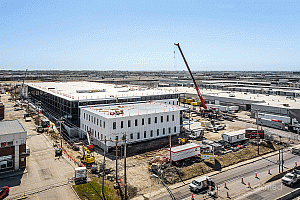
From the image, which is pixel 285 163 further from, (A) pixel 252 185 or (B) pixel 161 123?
(B) pixel 161 123

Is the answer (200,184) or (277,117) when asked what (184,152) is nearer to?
(200,184)

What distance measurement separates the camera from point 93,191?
92.4ft

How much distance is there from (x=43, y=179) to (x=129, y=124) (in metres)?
17.6

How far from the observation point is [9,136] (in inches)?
1328

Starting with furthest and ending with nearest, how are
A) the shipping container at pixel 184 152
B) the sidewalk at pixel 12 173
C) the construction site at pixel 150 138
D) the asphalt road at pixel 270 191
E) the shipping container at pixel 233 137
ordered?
the shipping container at pixel 233 137
the shipping container at pixel 184 152
the construction site at pixel 150 138
the sidewalk at pixel 12 173
the asphalt road at pixel 270 191

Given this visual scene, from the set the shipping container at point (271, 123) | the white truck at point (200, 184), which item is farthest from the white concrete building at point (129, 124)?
the shipping container at point (271, 123)

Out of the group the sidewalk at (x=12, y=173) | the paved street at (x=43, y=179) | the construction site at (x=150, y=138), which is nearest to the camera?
the paved street at (x=43, y=179)

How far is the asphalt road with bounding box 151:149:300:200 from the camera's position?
90.4ft

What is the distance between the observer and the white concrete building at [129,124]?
42.2m

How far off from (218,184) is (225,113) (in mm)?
53172

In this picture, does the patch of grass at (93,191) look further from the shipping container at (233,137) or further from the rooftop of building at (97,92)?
the rooftop of building at (97,92)

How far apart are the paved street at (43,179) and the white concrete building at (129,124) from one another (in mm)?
8346

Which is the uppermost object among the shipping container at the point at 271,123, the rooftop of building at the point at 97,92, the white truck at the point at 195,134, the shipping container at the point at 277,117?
the rooftop of building at the point at 97,92

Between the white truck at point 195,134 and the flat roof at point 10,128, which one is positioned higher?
the flat roof at point 10,128
